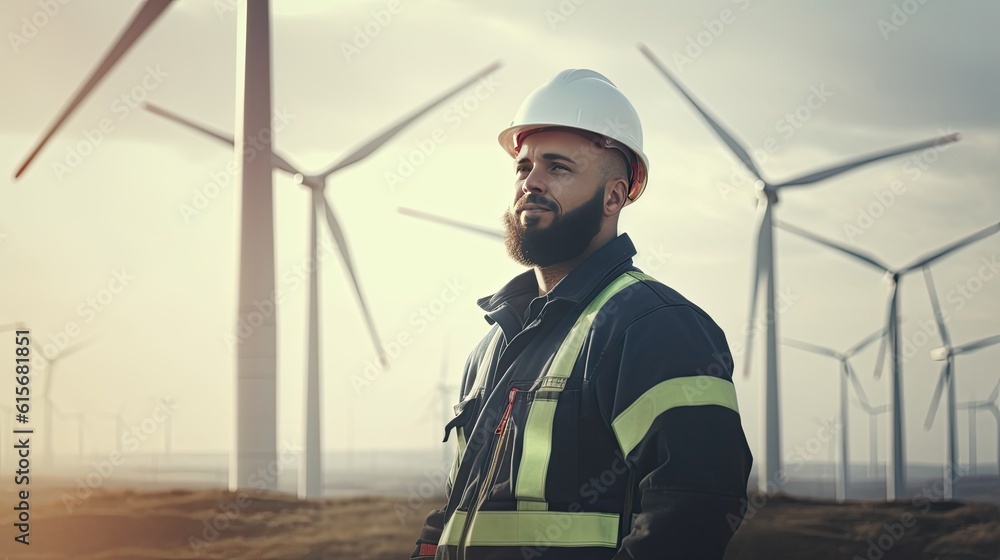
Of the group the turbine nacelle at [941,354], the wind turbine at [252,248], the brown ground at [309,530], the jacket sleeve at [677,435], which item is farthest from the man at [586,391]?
the turbine nacelle at [941,354]

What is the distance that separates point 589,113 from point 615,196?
14.5 inches

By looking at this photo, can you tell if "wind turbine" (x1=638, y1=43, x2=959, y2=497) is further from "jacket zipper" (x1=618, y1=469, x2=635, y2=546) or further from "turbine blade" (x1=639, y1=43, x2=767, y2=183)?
"jacket zipper" (x1=618, y1=469, x2=635, y2=546)

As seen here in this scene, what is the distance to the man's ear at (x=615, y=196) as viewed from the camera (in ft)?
15.7

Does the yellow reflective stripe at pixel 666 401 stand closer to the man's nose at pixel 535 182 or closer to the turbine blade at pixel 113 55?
the man's nose at pixel 535 182

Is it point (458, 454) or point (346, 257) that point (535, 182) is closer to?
point (458, 454)

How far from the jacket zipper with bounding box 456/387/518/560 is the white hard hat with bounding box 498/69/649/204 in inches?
Result: 45.8

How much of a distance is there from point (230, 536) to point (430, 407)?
1980 cm

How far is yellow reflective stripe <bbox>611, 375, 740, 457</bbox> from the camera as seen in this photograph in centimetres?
394

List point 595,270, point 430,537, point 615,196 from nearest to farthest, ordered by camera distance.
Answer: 1. point 595,270
2. point 615,196
3. point 430,537

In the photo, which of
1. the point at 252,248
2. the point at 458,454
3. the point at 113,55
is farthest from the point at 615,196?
the point at 113,55

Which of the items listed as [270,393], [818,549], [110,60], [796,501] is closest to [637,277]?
[270,393]

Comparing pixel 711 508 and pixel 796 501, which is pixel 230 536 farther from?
pixel 711 508

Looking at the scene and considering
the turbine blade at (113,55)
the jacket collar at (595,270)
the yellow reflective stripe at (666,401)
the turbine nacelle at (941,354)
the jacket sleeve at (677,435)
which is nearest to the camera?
the jacket sleeve at (677,435)

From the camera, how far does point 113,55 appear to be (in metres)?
19.9
